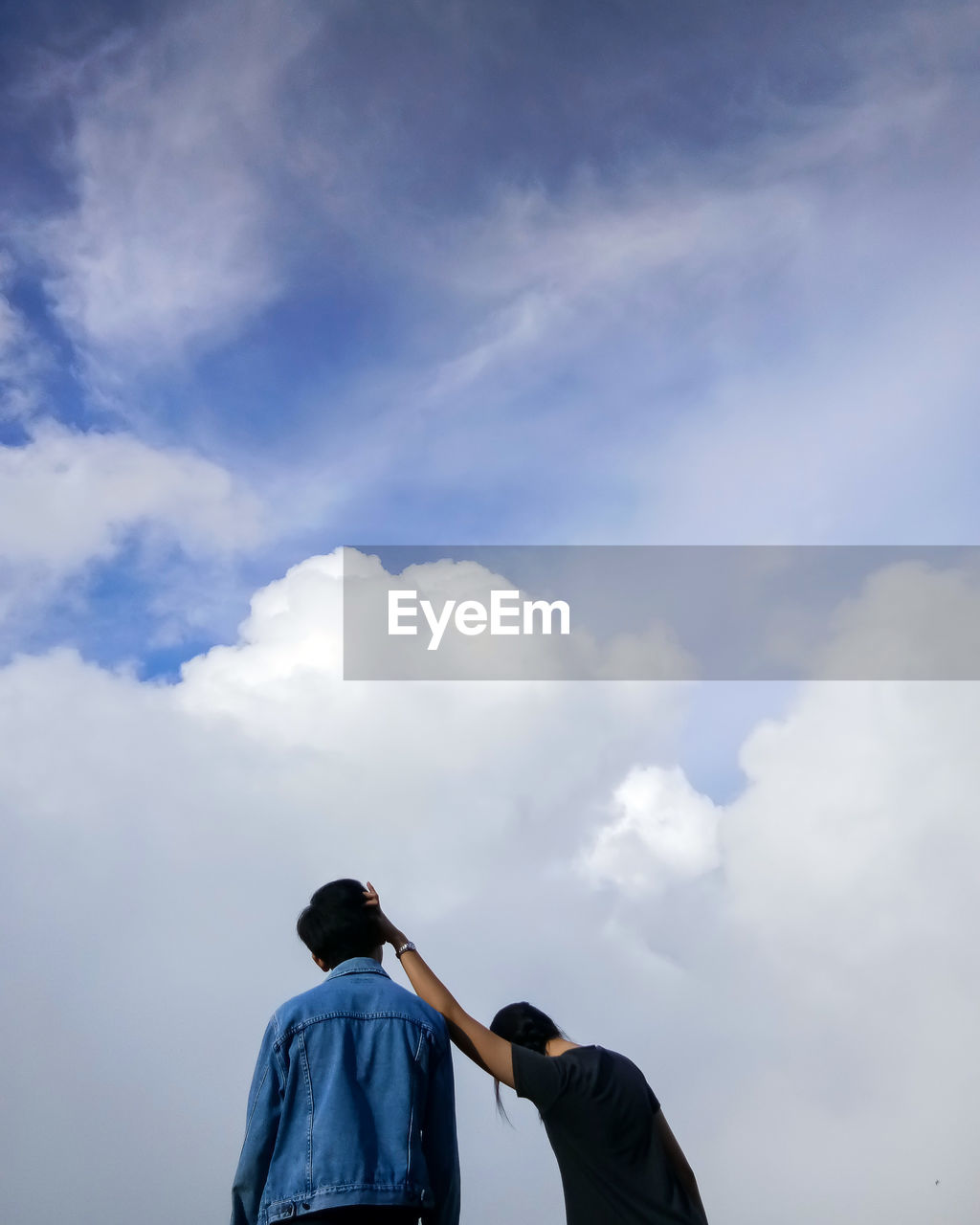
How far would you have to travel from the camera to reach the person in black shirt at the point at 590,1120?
4121 mm

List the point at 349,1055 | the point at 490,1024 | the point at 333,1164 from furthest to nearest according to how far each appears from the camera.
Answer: the point at 490,1024 → the point at 349,1055 → the point at 333,1164

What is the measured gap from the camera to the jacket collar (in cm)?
401

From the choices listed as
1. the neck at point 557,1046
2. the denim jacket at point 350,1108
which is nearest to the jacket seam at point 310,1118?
the denim jacket at point 350,1108

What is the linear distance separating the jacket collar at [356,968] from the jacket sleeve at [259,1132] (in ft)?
1.14

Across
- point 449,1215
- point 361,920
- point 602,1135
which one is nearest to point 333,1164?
point 449,1215

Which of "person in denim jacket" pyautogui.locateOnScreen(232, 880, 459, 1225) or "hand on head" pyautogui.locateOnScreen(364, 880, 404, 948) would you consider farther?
"hand on head" pyautogui.locateOnScreen(364, 880, 404, 948)

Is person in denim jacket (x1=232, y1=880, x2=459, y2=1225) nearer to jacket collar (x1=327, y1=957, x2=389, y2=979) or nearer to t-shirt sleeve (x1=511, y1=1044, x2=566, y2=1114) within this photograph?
jacket collar (x1=327, y1=957, x2=389, y2=979)

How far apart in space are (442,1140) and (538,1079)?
19.9 inches

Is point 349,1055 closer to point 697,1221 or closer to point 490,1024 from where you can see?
point 490,1024

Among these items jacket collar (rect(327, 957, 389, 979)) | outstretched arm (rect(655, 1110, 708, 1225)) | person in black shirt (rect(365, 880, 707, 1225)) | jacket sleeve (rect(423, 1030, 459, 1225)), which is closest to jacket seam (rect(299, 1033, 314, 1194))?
jacket collar (rect(327, 957, 389, 979))

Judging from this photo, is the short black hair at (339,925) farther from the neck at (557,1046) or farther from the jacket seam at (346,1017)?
the neck at (557,1046)

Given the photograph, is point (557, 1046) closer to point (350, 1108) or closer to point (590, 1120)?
point (590, 1120)

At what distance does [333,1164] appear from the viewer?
3502 mm

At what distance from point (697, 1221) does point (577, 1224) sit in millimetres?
531
